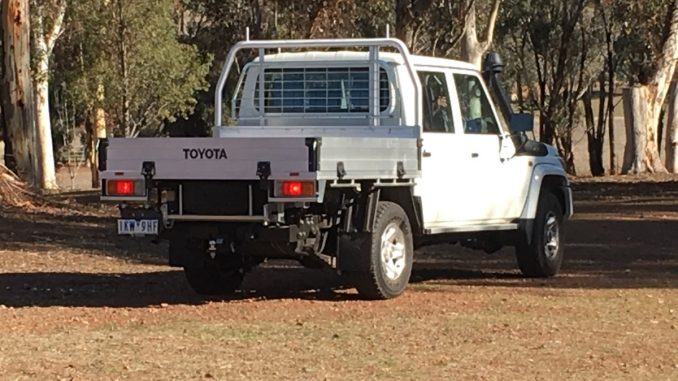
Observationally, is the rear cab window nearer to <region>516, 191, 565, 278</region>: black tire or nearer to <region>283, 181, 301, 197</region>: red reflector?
<region>283, 181, 301, 197</region>: red reflector

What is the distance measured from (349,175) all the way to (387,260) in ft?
3.66

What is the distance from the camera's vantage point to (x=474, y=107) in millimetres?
13297

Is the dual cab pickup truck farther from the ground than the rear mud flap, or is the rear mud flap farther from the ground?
the dual cab pickup truck

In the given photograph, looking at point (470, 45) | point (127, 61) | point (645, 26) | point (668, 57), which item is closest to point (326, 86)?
point (470, 45)

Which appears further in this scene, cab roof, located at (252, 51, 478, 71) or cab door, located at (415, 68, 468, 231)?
cab roof, located at (252, 51, 478, 71)

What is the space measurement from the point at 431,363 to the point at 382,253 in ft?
9.22

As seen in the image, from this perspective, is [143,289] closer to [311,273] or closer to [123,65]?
[311,273]

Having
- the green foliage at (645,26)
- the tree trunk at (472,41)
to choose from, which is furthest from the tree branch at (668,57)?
the tree trunk at (472,41)

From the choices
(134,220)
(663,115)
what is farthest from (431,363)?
(663,115)

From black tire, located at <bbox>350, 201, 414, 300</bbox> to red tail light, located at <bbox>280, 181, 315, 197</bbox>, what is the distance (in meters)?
0.94

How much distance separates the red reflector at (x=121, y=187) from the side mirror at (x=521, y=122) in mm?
4070

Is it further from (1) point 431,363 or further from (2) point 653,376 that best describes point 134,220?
(2) point 653,376

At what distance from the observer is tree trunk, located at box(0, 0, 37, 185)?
2417 centimetres

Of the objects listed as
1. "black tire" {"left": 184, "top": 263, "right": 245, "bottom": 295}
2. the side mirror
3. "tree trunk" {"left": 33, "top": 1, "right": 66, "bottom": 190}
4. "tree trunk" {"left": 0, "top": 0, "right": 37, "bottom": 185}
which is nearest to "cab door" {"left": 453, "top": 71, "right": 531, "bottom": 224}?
the side mirror
